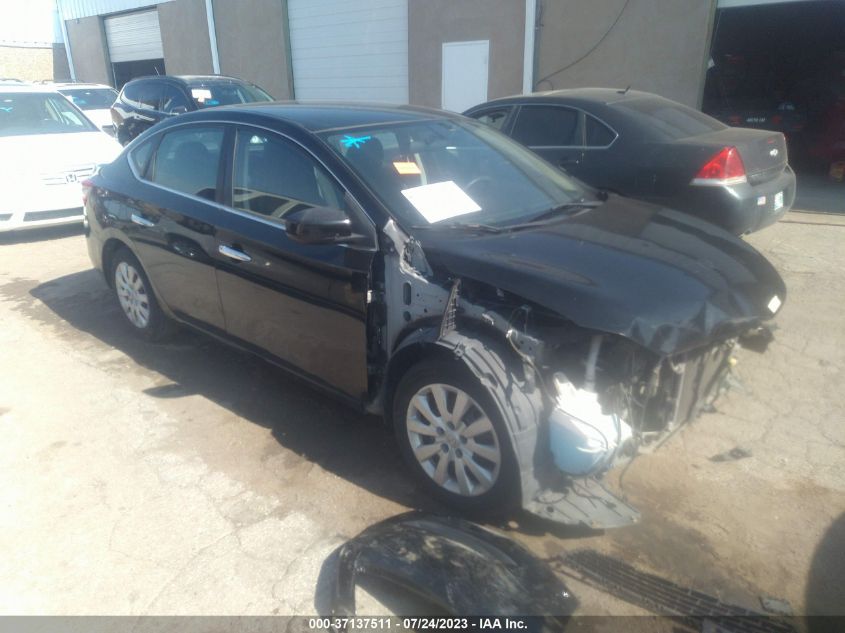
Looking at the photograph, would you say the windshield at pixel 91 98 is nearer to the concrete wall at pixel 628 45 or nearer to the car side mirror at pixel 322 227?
the concrete wall at pixel 628 45

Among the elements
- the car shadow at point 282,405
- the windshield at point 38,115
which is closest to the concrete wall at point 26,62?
the windshield at point 38,115

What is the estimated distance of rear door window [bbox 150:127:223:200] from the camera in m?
3.88

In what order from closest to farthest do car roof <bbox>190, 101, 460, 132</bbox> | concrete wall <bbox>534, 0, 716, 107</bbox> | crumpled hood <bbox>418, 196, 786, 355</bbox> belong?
1. crumpled hood <bbox>418, 196, 786, 355</bbox>
2. car roof <bbox>190, 101, 460, 132</bbox>
3. concrete wall <bbox>534, 0, 716, 107</bbox>

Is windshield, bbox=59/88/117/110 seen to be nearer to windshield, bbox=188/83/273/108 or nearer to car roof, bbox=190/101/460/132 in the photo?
windshield, bbox=188/83/273/108

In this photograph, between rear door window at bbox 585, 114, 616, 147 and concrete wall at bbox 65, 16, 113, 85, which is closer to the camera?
rear door window at bbox 585, 114, 616, 147

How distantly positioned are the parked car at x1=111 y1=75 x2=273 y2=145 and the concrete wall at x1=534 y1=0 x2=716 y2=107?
4814mm

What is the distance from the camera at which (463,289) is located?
9.19 feet

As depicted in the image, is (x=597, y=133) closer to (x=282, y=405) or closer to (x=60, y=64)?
(x=282, y=405)

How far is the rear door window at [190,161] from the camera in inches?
153

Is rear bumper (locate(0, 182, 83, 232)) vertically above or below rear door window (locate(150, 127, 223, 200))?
below

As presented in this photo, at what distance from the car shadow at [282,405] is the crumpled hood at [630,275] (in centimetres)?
100

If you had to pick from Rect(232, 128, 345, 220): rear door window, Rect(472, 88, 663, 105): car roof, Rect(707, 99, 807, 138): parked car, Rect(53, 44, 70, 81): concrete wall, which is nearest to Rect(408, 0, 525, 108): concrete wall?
Rect(707, 99, 807, 138): parked car

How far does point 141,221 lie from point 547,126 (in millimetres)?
3916

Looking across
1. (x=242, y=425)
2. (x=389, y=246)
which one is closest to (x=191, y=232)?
(x=242, y=425)
